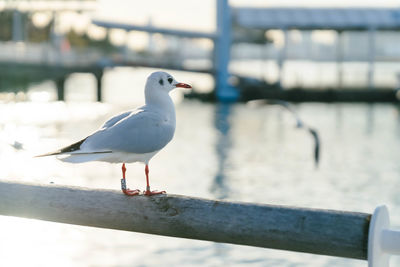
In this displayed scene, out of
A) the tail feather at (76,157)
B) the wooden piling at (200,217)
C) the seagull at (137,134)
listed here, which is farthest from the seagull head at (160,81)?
the wooden piling at (200,217)

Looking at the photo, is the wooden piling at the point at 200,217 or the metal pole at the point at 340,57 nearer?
Result: the wooden piling at the point at 200,217

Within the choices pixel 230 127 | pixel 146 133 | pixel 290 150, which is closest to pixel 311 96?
pixel 230 127

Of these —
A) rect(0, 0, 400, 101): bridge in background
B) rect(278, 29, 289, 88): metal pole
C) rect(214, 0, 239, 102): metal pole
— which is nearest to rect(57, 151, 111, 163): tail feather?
rect(0, 0, 400, 101): bridge in background

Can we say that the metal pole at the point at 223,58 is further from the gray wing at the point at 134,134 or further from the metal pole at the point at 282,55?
the gray wing at the point at 134,134

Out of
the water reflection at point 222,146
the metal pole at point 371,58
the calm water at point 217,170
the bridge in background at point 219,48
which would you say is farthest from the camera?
the metal pole at point 371,58

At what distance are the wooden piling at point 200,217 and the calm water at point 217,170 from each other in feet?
16.8

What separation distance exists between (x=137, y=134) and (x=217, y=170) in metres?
29.6

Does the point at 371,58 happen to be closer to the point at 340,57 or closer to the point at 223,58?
the point at 340,57

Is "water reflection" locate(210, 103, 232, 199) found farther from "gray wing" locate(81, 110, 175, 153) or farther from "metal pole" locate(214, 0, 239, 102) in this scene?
"gray wing" locate(81, 110, 175, 153)

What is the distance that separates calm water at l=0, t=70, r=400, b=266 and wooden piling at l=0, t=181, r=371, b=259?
5106 mm

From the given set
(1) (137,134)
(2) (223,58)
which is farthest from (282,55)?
(1) (137,134)

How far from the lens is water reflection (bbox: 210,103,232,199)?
28.0 metres

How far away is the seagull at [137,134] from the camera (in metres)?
3.88

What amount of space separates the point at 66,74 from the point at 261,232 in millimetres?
61543
